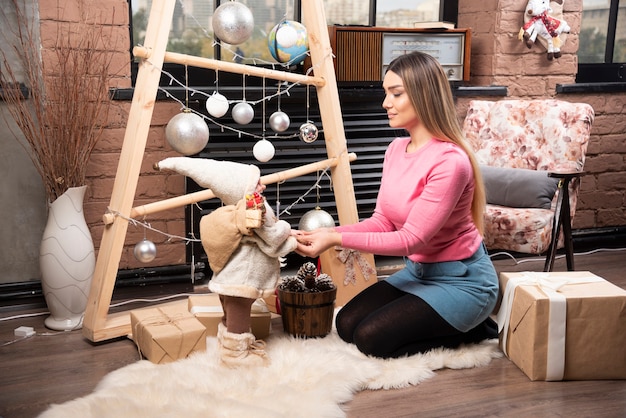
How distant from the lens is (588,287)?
90.5 inches

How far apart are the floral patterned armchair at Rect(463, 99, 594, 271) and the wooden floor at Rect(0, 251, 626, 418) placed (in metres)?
0.85

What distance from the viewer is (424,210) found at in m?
2.26

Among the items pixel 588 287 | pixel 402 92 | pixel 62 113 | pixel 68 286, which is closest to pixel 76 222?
pixel 68 286

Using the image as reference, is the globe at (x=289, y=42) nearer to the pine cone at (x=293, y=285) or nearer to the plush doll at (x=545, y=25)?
the pine cone at (x=293, y=285)

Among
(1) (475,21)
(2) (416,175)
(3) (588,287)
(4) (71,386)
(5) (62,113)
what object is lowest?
(4) (71,386)

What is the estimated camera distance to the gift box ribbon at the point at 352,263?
2850 millimetres

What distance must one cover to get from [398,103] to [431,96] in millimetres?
106

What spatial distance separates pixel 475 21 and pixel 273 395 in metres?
2.41

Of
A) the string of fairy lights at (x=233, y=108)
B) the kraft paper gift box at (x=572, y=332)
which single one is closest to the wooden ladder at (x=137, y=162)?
the string of fairy lights at (x=233, y=108)

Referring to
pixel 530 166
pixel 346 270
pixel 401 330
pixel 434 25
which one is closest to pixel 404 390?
pixel 401 330

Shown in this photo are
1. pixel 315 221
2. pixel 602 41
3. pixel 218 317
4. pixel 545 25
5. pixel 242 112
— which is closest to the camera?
pixel 218 317

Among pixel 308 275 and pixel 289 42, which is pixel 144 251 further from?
pixel 289 42

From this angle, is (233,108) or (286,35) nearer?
(233,108)

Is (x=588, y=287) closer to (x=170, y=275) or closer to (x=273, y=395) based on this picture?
(x=273, y=395)
